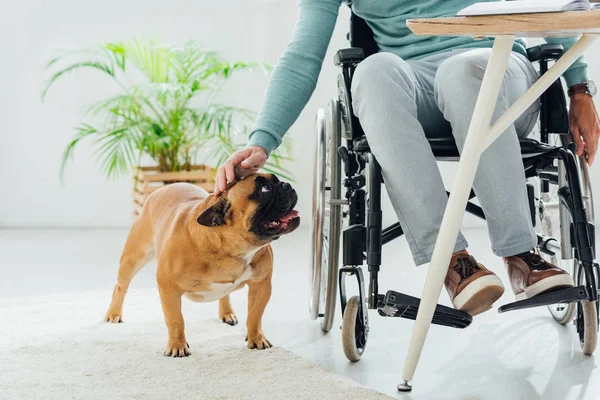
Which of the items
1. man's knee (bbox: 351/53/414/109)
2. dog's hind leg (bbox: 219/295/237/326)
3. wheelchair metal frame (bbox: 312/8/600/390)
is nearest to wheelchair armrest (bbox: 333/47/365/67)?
wheelchair metal frame (bbox: 312/8/600/390)

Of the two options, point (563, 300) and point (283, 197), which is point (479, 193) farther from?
point (283, 197)

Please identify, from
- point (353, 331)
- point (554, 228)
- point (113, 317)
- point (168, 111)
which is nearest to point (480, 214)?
point (554, 228)

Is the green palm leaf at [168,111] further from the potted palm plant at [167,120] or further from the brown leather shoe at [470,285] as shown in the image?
the brown leather shoe at [470,285]

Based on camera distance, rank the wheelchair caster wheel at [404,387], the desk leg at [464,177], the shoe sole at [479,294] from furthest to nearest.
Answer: the wheelchair caster wheel at [404,387]
the shoe sole at [479,294]
the desk leg at [464,177]

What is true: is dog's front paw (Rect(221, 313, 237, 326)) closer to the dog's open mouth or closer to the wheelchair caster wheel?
the dog's open mouth

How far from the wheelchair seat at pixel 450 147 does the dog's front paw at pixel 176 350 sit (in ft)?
1.77

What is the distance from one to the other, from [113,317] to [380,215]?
85cm

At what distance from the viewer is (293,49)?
169 cm

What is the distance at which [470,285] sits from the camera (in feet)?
4.31

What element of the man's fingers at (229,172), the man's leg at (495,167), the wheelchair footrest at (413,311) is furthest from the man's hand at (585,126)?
the man's fingers at (229,172)

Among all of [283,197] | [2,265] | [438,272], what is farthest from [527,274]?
[2,265]

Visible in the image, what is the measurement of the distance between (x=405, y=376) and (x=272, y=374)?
0.26 meters

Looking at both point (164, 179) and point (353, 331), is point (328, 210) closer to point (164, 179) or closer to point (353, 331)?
point (353, 331)

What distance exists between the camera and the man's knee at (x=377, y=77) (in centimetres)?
141
